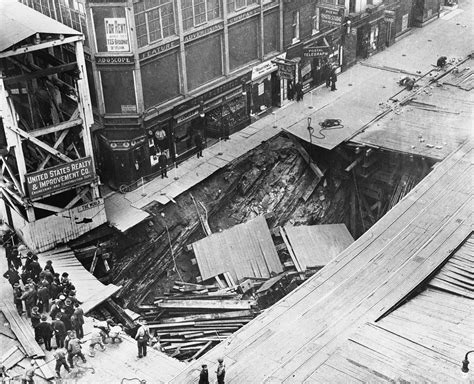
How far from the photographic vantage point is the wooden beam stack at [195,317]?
32.4 meters

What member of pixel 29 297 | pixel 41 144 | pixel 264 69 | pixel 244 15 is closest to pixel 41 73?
pixel 41 144

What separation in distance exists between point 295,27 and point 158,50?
43.3 feet

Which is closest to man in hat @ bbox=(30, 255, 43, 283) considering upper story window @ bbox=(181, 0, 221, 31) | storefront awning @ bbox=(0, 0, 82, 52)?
storefront awning @ bbox=(0, 0, 82, 52)

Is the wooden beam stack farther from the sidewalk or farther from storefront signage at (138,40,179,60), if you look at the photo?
storefront signage at (138,40,179,60)

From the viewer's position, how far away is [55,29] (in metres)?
33.2

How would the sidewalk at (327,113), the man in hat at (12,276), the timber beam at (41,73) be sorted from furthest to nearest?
the sidewalk at (327,113) < the timber beam at (41,73) < the man in hat at (12,276)

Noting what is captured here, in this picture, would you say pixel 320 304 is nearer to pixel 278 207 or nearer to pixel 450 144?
pixel 278 207

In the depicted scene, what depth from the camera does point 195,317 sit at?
3384 cm

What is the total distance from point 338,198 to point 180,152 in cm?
1051

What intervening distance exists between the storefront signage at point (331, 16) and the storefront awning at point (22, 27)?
22167 millimetres

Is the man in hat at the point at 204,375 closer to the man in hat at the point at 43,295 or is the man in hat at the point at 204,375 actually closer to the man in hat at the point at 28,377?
the man in hat at the point at 28,377

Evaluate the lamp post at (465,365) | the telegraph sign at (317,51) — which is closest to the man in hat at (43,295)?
the lamp post at (465,365)

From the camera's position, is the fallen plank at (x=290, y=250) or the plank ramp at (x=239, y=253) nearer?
the plank ramp at (x=239, y=253)

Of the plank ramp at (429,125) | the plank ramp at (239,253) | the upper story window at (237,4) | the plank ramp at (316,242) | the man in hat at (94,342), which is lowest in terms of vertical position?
the plank ramp at (316,242)
